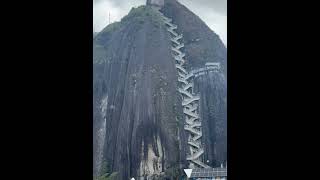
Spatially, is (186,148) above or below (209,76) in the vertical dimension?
below
